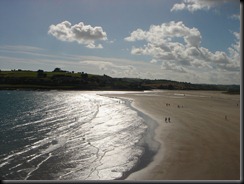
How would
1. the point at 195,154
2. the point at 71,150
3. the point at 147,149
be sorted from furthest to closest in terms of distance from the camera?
the point at 147,149
the point at 71,150
the point at 195,154

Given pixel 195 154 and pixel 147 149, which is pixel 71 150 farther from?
pixel 195 154

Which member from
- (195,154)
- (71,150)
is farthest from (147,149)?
(71,150)

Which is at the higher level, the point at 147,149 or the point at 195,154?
the point at 195,154

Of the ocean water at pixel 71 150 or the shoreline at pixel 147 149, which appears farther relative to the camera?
the shoreline at pixel 147 149

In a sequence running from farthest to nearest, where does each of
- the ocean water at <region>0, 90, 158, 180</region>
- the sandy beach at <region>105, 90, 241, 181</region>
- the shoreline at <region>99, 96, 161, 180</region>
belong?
1. the shoreline at <region>99, 96, 161, 180</region>
2. the ocean water at <region>0, 90, 158, 180</region>
3. the sandy beach at <region>105, 90, 241, 181</region>

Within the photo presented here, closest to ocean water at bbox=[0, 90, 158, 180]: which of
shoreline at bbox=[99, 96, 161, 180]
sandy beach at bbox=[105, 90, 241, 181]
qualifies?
shoreline at bbox=[99, 96, 161, 180]

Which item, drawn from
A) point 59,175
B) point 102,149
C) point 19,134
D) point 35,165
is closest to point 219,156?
point 102,149

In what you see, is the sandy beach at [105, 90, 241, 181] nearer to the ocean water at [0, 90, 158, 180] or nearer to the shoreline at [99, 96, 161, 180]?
the shoreline at [99, 96, 161, 180]

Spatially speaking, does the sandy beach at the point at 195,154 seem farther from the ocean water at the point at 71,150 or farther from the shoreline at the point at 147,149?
the ocean water at the point at 71,150

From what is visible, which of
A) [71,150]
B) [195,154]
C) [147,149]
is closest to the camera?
[195,154]

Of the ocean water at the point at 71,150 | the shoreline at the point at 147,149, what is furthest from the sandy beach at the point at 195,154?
the ocean water at the point at 71,150

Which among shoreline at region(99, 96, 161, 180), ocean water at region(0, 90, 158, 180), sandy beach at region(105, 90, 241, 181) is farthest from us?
shoreline at region(99, 96, 161, 180)

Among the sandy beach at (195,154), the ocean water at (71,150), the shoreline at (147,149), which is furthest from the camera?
the shoreline at (147,149)

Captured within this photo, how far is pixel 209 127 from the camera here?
1670 inches
